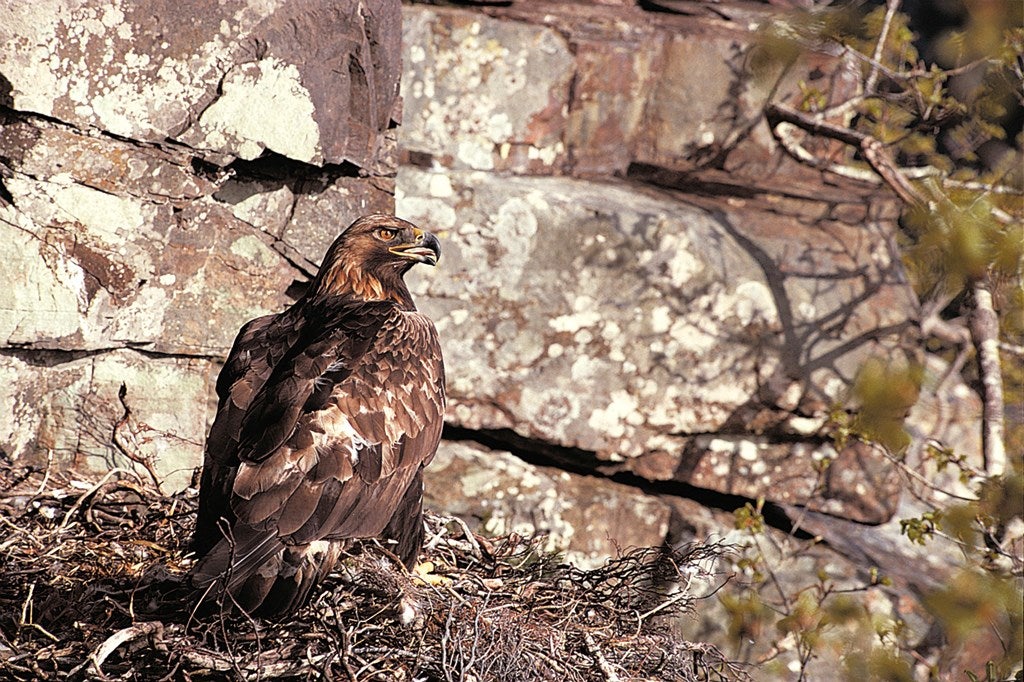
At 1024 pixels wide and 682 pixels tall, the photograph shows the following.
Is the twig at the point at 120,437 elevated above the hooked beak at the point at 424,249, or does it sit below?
below

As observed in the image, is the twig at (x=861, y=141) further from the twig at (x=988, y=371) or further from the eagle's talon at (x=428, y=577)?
the eagle's talon at (x=428, y=577)

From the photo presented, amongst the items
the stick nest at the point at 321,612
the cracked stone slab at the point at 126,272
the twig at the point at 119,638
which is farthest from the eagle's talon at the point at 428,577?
the cracked stone slab at the point at 126,272

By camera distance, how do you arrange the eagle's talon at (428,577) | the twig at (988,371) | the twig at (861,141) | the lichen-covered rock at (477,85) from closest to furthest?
1. the eagle's talon at (428,577)
2. the twig at (988,371)
3. the lichen-covered rock at (477,85)
4. the twig at (861,141)

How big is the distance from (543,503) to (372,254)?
1691 mm

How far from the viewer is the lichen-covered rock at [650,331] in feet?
17.0

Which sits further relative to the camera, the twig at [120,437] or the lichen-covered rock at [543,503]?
the lichen-covered rock at [543,503]

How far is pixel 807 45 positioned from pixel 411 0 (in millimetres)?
1952

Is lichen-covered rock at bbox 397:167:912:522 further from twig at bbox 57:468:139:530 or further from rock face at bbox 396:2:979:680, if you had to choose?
twig at bbox 57:468:139:530

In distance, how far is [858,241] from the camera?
573 cm

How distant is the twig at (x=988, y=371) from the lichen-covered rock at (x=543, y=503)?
1492 mm

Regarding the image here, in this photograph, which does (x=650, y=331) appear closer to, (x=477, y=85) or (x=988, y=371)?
(x=477, y=85)

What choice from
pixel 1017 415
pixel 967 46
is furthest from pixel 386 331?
pixel 1017 415

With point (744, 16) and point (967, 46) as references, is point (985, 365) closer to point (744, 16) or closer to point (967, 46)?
point (967, 46)

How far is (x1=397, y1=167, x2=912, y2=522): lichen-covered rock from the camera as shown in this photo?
518 centimetres
